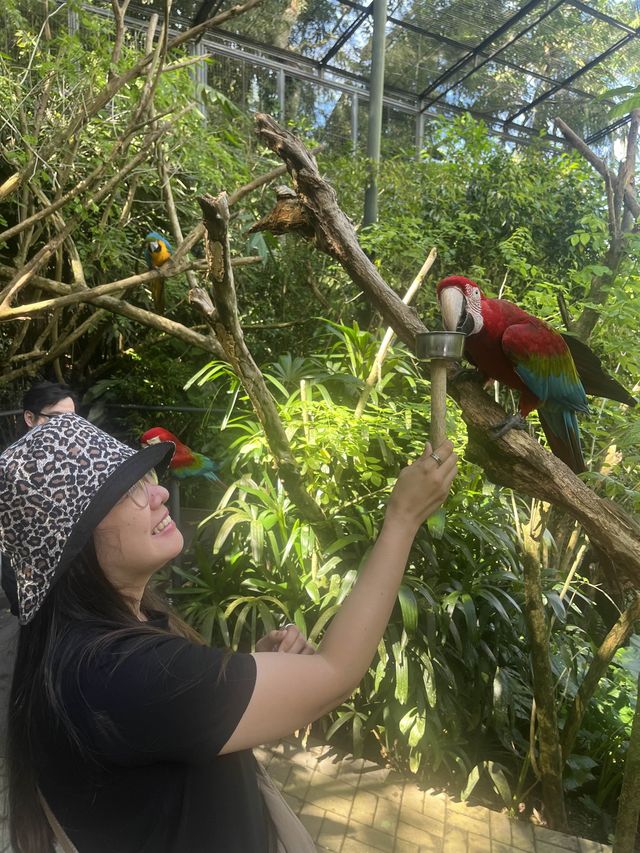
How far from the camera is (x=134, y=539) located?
28.3 inches

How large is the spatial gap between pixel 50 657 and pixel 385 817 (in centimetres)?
195

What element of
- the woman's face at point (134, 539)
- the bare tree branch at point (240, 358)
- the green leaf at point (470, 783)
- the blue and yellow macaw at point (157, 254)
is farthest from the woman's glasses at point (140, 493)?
the blue and yellow macaw at point (157, 254)

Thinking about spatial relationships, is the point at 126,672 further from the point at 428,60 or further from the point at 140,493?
the point at 428,60

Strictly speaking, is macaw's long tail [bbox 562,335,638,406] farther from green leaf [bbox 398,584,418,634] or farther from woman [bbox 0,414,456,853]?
green leaf [bbox 398,584,418,634]

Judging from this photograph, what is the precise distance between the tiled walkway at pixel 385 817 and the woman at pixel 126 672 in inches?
60.2

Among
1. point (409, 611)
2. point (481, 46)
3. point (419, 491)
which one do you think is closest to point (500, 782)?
point (409, 611)

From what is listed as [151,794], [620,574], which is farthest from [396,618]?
[151,794]

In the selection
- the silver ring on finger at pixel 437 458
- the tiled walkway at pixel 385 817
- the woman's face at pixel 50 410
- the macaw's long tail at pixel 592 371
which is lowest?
the tiled walkway at pixel 385 817

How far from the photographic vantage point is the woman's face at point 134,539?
27.9 inches

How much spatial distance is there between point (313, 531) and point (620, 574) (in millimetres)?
1532

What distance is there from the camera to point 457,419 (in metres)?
2.82

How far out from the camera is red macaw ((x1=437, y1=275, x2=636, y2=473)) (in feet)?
4.68

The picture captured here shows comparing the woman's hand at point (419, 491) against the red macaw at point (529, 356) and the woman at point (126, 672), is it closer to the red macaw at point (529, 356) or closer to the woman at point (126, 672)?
the woman at point (126, 672)

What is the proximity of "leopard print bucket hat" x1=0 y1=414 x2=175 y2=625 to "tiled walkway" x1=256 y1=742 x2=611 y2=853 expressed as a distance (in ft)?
6.01
